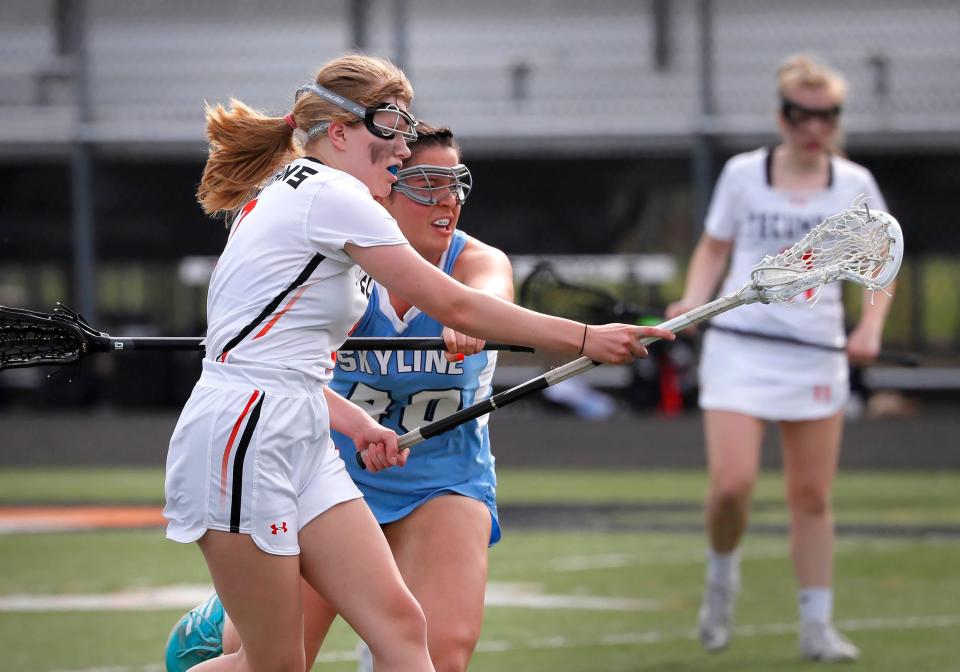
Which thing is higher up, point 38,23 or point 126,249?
point 38,23

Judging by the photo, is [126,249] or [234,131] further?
[126,249]

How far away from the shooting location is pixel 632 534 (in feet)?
35.3

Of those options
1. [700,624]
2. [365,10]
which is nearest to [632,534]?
[700,624]

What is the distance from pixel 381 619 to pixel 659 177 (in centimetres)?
1164

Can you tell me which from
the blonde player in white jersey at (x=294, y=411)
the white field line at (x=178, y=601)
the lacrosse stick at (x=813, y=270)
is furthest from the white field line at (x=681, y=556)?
the blonde player in white jersey at (x=294, y=411)

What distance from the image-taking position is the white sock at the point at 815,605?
6.59 metres

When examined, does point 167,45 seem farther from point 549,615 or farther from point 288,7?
point 549,615

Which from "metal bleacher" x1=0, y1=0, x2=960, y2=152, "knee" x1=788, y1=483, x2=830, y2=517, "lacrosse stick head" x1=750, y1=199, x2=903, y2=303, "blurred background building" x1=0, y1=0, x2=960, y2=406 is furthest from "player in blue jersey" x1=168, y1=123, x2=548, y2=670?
"metal bleacher" x1=0, y1=0, x2=960, y2=152

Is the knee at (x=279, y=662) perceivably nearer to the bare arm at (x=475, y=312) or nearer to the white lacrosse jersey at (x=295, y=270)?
the white lacrosse jersey at (x=295, y=270)

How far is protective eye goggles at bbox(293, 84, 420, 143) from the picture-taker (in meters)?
4.14

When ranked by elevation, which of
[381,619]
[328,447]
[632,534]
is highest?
[328,447]

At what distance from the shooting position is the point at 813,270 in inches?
167

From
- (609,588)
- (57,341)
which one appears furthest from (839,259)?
(609,588)

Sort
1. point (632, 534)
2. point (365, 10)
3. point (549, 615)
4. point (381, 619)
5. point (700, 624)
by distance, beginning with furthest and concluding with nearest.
Result: 1. point (365, 10)
2. point (632, 534)
3. point (549, 615)
4. point (700, 624)
5. point (381, 619)
